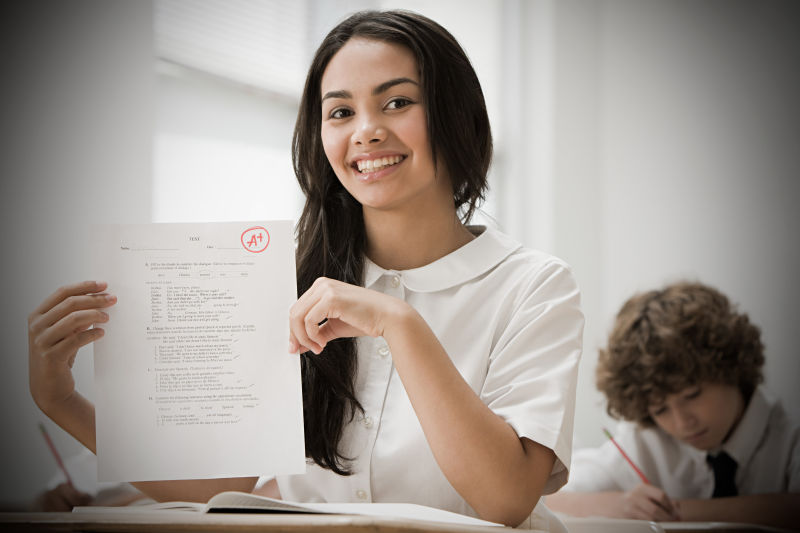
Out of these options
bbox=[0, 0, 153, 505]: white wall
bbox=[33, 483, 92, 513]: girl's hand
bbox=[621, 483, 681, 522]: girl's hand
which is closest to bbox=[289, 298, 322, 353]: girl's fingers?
bbox=[33, 483, 92, 513]: girl's hand

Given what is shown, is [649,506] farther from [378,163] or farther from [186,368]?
[186,368]

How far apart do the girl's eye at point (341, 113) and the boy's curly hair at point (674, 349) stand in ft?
4.59

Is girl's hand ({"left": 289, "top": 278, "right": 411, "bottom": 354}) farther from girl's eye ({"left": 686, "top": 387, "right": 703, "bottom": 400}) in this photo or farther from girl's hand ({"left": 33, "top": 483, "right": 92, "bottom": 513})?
girl's eye ({"left": 686, "top": 387, "right": 703, "bottom": 400})

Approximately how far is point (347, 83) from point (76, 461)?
1136mm

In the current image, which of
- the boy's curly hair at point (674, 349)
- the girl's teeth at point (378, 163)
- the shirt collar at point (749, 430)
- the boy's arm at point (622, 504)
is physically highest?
the girl's teeth at point (378, 163)

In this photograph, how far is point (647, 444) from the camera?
232cm

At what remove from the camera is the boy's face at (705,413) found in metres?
2.14

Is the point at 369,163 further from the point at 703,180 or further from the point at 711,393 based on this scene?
the point at 703,180

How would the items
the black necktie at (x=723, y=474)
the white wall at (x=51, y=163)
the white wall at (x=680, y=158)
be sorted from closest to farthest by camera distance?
the white wall at (x=51, y=163) < the black necktie at (x=723, y=474) < the white wall at (x=680, y=158)

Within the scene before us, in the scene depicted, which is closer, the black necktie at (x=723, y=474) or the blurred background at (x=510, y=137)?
the blurred background at (x=510, y=137)

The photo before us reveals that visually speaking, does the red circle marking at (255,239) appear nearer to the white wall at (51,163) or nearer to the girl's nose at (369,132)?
the girl's nose at (369,132)

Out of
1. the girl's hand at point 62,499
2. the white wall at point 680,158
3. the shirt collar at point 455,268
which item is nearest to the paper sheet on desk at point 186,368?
the shirt collar at point 455,268

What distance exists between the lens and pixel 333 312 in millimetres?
942

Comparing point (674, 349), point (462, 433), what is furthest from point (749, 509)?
point (462, 433)
